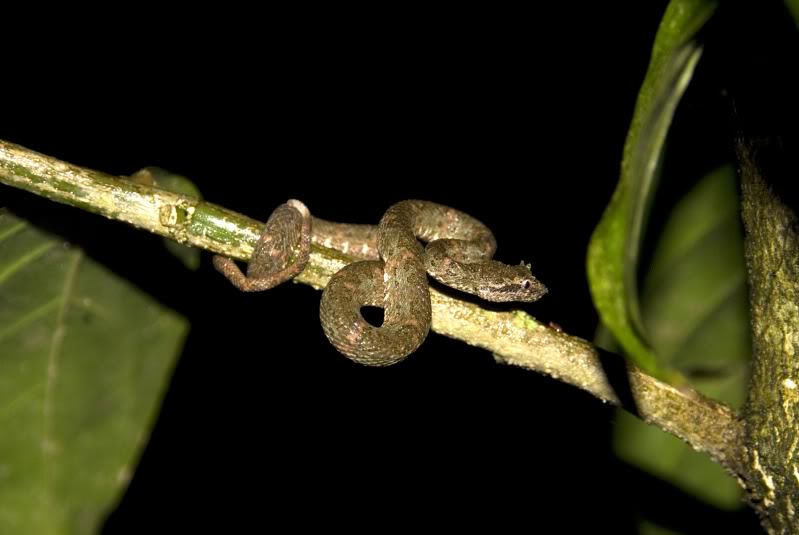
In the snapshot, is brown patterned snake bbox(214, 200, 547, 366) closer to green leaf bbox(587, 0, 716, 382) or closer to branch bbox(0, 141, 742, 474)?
branch bbox(0, 141, 742, 474)

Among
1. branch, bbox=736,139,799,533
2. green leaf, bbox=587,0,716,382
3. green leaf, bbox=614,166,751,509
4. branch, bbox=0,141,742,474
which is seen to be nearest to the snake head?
branch, bbox=0,141,742,474

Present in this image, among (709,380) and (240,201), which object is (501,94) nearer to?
(240,201)

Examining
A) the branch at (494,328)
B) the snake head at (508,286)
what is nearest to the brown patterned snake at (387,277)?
the snake head at (508,286)

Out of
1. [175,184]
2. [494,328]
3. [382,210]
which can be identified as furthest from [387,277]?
[382,210]

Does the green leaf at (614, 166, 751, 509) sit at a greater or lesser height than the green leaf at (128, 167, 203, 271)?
greater

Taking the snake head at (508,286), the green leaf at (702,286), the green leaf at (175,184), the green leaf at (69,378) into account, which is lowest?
the green leaf at (69,378)

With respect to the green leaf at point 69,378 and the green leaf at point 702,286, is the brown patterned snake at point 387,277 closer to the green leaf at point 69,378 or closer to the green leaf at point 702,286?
the green leaf at point 69,378
